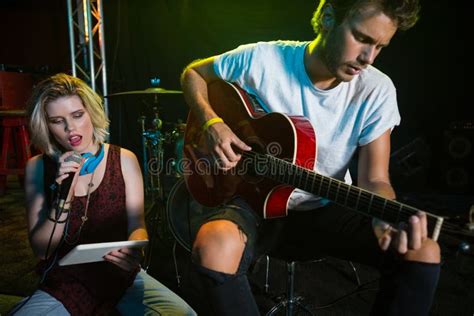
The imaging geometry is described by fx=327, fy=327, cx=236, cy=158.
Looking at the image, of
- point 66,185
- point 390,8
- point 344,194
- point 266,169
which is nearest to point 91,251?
point 66,185

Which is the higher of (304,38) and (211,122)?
(304,38)

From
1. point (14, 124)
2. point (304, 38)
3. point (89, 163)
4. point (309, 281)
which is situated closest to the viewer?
point (89, 163)

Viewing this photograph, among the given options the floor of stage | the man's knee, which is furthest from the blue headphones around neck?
the floor of stage

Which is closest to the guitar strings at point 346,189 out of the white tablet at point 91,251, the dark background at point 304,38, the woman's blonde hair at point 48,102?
the white tablet at point 91,251

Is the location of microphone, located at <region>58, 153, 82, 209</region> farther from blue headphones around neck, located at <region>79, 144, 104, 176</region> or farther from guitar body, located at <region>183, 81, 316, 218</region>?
guitar body, located at <region>183, 81, 316, 218</region>

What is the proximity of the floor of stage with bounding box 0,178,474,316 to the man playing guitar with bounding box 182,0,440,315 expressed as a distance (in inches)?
41.2

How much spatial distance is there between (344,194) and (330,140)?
44cm

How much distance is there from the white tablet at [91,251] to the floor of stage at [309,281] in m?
1.16

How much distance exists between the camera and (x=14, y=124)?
4789 mm

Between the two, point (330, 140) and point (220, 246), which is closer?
point (220, 246)

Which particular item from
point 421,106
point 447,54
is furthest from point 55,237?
point 447,54

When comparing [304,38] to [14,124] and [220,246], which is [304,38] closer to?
[14,124]

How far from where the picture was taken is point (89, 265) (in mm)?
1602

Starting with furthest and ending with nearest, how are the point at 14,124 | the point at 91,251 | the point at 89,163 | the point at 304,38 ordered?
the point at 304,38 < the point at 14,124 < the point at 89,163 < the point at 91,251
